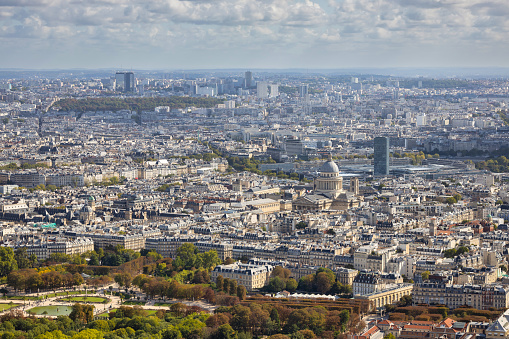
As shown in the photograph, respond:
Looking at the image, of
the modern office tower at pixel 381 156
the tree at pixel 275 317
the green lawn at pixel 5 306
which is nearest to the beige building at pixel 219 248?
the green lawn at pixel 5 306

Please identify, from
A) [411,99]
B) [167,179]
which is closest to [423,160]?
[167,179]

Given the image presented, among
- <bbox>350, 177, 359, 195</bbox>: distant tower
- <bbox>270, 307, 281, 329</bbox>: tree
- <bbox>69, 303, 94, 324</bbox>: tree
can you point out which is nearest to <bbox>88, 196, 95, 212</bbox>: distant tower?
<bbox>350, 177, 359, 195</bbox>: distant tower

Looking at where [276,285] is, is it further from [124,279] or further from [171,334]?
[171,334]

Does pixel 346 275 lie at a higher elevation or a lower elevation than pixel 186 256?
higher

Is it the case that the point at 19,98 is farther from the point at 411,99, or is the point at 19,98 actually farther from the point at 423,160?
the point at 423,160

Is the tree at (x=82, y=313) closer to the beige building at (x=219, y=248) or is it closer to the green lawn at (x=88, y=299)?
the green lawn at (x=88, y=299)

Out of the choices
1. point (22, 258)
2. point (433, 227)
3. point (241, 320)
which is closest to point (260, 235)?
point (433, 227)
